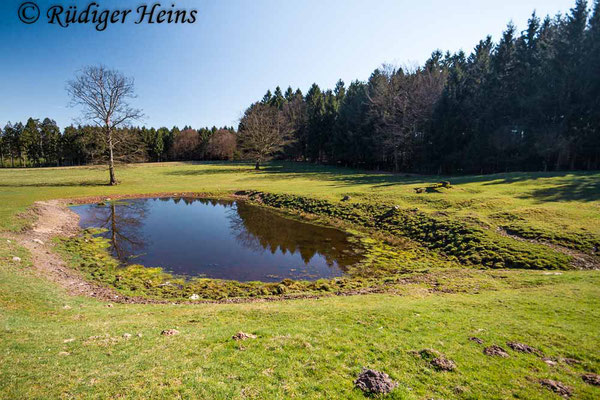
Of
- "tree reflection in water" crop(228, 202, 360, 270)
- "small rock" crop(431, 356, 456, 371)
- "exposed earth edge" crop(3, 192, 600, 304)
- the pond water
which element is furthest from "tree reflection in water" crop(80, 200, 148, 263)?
"small rock" crop(431, 356, 456, 371)

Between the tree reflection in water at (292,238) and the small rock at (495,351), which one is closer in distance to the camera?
the small rock at (495,351)

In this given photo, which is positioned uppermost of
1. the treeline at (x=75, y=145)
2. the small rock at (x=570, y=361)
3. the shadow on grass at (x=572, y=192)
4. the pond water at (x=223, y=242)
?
the treeline at (x=75, y=145)

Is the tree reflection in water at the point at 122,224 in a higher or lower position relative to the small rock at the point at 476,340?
lower

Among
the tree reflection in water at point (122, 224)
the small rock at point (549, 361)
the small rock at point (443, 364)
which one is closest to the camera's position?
the small rock at point (443, 364)

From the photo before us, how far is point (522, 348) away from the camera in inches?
318

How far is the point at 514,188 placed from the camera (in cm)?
3256

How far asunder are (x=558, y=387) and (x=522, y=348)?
67.3 inches

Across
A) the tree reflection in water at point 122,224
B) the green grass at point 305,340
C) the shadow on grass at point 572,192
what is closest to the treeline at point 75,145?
the tree reflection in water at point 122,224

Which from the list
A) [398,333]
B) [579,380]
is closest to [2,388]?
[398,333]

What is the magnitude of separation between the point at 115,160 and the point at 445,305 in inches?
2107

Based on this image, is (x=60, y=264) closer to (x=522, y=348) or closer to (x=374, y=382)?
(x=374, y=382)

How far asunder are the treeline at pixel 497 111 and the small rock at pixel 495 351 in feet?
165

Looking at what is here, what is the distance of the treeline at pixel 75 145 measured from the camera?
3930 inches

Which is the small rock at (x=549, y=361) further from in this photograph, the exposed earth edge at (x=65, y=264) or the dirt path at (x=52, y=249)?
the dirt path at (x=52, y=249)
